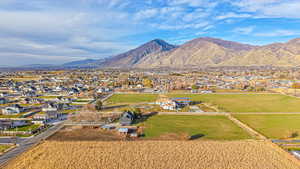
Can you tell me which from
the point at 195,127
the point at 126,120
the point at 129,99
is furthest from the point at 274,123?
the point at 129,99

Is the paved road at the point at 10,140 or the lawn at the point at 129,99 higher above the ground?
the lawn at the point at 129,99

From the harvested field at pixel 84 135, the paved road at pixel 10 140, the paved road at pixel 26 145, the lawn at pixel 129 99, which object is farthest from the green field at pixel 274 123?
the paved road at pixel 10 140

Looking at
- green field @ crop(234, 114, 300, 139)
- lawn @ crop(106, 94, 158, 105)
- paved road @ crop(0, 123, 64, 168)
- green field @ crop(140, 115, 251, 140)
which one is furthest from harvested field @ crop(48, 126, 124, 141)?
green field @ crop(234, 114, 300, 139)

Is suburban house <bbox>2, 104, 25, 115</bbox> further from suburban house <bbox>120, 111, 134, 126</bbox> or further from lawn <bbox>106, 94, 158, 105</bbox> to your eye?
suburban house <bbox>120, 111, 134, 126</bbox>

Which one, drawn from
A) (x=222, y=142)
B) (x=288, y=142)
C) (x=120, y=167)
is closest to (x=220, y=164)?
(x=222, y=142)

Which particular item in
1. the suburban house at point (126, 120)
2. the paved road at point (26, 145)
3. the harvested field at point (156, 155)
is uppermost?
the suburban house at point (126, 120)

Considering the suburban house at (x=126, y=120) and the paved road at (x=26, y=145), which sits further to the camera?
the suburban house at (x=126, y=120)

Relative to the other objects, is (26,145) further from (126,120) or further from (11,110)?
(11,110)

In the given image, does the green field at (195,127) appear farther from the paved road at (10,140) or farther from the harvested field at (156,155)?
the paved road at (10,140)
